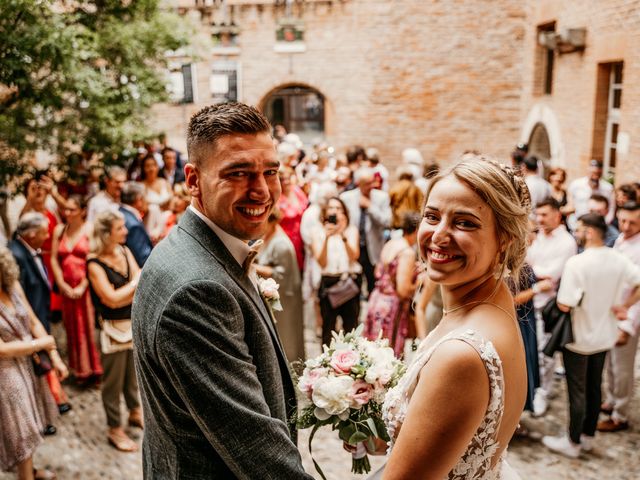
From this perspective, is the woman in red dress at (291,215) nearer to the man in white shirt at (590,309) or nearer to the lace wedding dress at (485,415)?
the man in white shirt at (590,309)

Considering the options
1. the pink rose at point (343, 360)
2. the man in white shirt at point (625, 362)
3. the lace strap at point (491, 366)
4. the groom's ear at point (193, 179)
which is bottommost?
the man in white shirt at point (625, 362)

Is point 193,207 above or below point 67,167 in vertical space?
above

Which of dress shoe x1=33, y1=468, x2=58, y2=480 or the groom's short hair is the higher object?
the groom's short hair

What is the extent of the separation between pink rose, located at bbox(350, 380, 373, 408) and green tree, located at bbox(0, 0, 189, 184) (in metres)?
4.87

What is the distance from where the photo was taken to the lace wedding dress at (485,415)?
1.67 meters

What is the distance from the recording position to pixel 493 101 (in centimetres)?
1355

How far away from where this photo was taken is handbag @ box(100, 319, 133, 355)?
458cm

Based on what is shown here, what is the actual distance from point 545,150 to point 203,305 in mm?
12298

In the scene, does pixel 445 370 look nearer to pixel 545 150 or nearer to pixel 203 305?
pixel 203 305

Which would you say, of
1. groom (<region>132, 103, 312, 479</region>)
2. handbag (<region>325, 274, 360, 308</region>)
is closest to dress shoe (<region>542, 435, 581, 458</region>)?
handbag (<region>325, 274, 360, 308</region>)

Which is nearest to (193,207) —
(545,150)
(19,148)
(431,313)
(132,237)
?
(431,313)

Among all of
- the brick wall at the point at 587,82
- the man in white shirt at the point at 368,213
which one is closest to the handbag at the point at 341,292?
the man in white shirt at the point at 368,213

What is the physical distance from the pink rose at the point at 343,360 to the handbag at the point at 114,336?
266 cm

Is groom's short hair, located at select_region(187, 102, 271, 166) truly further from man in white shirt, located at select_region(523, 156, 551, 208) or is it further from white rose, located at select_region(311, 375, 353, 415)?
man in white shirt, located at select_region(523, 156, 551, 208)
